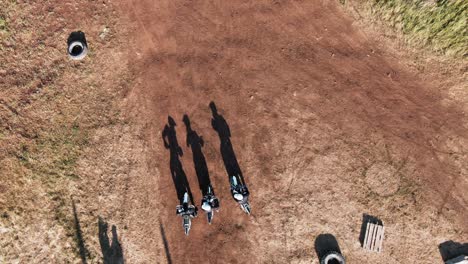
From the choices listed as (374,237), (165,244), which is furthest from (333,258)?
(165,244)

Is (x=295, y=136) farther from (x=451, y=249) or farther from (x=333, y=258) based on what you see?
(x=451, y=249)

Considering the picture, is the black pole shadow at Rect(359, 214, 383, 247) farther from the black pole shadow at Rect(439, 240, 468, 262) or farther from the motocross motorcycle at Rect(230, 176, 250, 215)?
the motocross motorcycle at Rect(230, 176, 250, 215)

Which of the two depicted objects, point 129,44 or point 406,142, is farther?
point 129,44

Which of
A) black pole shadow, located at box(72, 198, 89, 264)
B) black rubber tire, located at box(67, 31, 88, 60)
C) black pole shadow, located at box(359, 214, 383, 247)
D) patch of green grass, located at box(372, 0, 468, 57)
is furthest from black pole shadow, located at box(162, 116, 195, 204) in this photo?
patch of green grass, located at box(372, 0, 468, 57)

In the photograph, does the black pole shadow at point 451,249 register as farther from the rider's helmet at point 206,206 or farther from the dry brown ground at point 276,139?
the rider's helmet at point 206,206

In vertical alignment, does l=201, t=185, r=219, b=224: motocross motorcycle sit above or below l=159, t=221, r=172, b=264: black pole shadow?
above

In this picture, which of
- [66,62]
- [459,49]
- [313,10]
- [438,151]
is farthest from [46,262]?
[459,49]

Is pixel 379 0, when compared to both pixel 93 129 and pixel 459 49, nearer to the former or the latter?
pixel 459 49
